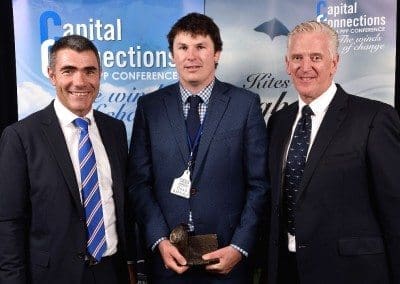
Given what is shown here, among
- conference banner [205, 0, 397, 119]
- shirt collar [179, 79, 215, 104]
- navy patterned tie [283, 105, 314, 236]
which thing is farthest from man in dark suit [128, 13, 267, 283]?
conference banner [205, 0, 397, 119]

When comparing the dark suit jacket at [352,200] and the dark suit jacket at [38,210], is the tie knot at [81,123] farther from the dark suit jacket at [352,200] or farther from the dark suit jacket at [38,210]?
the dark suit jacket at [352,200]

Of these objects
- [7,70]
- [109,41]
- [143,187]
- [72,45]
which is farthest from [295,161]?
[7,70]

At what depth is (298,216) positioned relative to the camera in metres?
2.09

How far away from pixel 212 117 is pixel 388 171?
0.82 metres

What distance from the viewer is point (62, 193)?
203 centimetres

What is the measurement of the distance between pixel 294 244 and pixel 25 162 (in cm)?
123

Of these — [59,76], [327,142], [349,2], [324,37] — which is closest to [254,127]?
[327,142]

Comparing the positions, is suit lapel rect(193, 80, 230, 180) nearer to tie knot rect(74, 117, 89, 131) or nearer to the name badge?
the name badge

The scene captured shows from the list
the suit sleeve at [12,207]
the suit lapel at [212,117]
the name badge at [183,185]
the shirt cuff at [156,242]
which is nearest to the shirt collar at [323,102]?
the suit lapel at [212,117]

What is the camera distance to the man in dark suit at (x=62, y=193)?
78.9 inches

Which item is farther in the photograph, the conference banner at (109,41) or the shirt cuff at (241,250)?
the conference banner at (109,41)

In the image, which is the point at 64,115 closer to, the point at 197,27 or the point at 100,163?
the point at 100,163

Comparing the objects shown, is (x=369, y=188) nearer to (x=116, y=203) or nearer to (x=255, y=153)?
(x=255, y=153)

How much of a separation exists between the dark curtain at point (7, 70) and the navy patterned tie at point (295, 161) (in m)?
1.94
